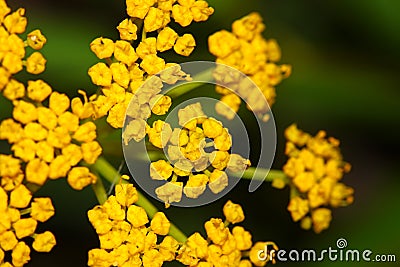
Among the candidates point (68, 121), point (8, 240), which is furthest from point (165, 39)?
point (8, 240)

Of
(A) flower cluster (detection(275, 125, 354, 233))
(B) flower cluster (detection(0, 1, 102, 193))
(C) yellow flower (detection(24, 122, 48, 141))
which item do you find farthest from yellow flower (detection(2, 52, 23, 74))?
(A) flower cluster (detection(275, 125, 354, 233))

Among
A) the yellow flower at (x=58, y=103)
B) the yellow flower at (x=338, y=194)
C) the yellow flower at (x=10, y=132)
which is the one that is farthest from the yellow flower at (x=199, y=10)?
the yellow flower at (x=338, y=194)

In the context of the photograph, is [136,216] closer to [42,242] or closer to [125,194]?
[125,194]

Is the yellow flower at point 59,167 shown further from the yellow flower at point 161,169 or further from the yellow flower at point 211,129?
the yellow flower at point 211,129

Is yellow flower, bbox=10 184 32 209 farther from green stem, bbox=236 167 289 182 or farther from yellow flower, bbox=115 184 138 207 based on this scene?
green stem, bbox=236 167 289 182

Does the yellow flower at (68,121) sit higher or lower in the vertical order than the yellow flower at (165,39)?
lower
